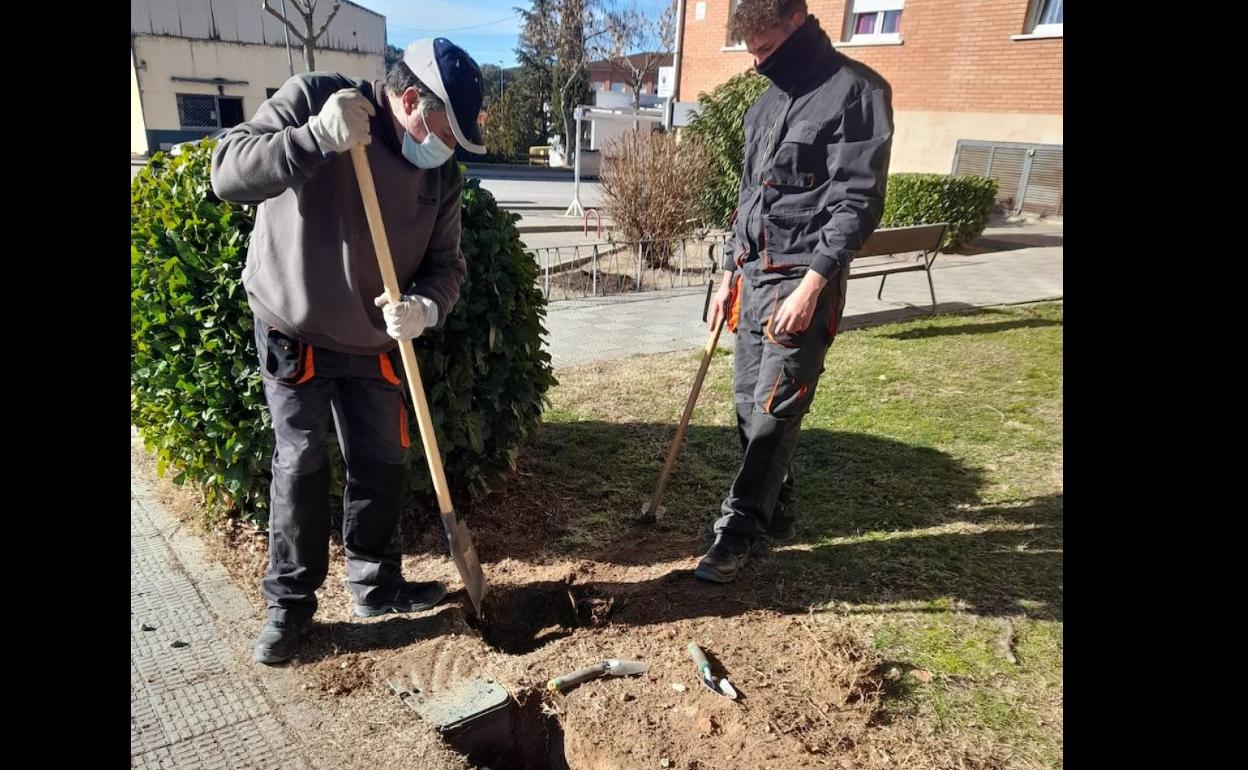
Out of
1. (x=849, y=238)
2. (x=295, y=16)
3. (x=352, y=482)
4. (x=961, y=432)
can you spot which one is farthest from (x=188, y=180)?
(x=295, y=16)

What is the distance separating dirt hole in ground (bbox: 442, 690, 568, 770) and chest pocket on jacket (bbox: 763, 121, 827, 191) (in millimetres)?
2136

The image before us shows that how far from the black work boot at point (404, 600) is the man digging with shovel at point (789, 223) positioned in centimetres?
110

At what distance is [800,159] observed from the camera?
3006mm

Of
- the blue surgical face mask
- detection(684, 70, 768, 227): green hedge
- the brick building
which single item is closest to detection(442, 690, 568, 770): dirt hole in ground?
the blue surgical face mask

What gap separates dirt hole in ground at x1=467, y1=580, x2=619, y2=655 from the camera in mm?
3012

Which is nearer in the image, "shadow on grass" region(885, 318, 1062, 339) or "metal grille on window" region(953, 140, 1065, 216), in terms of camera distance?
"shadow on grass" region(885, 318, 1062, 339)

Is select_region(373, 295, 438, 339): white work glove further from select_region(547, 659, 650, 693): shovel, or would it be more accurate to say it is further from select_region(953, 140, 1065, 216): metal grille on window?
select_region(953, 140, 1065, 216): metal grille on window

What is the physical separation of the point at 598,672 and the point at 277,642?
1.13 m

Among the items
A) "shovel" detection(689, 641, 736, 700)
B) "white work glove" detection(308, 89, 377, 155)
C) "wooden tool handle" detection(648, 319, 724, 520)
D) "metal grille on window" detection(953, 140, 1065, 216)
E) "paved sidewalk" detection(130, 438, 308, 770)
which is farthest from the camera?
"metal grille on window" detection(953, 140, 1065, 216)

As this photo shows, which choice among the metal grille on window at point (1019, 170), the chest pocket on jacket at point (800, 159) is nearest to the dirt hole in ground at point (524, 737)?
the chest pocket on jacket at point (800, 159)

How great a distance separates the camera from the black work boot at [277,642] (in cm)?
267

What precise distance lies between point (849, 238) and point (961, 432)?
2785 millimetres

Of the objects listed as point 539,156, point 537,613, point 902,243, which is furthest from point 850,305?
point 539,156
